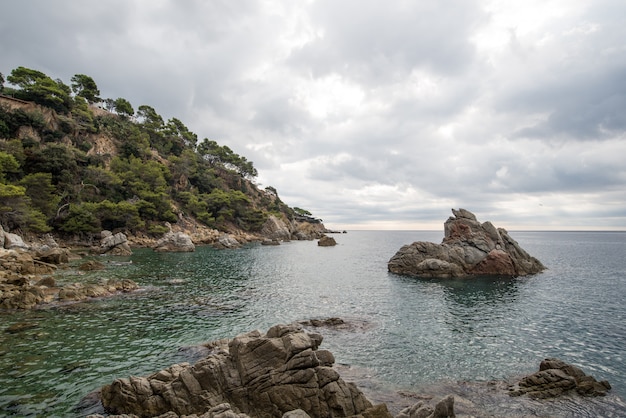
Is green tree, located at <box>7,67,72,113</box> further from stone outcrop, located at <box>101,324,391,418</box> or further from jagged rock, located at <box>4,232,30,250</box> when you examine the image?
stone outcrop, located at <box>101,324,391,418</box>

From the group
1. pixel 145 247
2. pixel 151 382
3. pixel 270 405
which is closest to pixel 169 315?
pixel 151 382

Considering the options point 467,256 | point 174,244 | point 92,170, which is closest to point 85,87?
point 92,170

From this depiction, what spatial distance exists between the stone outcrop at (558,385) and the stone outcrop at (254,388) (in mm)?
8640

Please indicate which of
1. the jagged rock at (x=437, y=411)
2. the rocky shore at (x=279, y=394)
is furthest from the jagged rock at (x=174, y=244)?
the jagged rock at (x=437, y=411)

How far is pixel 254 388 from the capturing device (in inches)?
537

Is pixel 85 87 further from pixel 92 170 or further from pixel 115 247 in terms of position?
pixel 115 247

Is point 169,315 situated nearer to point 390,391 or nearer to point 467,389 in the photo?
point 390,391

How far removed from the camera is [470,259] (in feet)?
182

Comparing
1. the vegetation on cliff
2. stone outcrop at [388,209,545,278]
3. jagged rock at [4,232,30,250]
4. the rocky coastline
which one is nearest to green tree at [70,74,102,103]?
the vegetation on cliff

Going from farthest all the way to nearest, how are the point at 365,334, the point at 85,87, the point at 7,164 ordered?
the point at 85,87, the point at 7,164, the point at 365,334

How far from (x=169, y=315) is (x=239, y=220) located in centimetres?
10792

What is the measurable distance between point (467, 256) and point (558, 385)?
42290 mm

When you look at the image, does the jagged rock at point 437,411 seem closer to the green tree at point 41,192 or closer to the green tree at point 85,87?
the green tree at point 41,192

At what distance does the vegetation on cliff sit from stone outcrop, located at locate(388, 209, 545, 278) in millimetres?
68594
